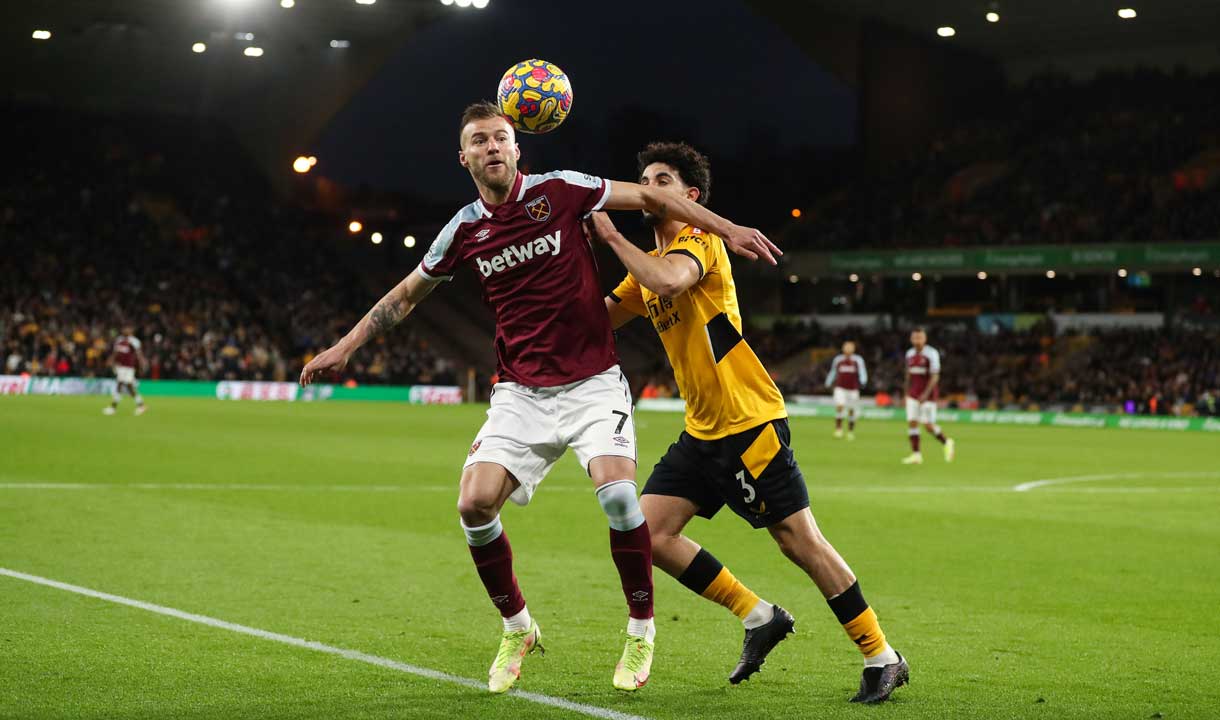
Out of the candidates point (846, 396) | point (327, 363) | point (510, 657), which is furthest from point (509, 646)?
point (846, 396)

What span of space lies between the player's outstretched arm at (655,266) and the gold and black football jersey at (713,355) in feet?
0.61

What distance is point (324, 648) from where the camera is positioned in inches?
279

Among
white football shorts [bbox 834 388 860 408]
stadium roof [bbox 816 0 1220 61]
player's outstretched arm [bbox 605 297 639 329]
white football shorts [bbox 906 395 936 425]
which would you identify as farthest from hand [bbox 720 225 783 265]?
stadium roof [bbox 816 0 1220 61]

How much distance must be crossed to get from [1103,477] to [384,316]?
15984 millimetres

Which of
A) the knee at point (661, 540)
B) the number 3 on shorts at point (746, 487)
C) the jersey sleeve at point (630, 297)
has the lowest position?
the knee at point (661, 540)

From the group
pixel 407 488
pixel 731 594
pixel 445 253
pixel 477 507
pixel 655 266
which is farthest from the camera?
pixel 407 488

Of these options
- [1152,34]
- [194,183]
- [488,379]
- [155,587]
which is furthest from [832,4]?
[155,587]

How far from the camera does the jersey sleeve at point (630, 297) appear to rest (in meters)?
6.89

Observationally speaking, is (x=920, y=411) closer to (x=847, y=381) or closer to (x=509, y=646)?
(x=847, y=381)

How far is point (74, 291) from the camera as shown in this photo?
5141cm

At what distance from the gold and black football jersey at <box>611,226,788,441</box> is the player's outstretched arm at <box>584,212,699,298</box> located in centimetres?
19

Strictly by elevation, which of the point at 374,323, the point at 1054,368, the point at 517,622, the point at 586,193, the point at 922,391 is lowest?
the point at 517,622

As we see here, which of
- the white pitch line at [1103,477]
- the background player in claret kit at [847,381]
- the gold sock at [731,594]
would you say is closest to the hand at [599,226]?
the gold sock at [731,594]

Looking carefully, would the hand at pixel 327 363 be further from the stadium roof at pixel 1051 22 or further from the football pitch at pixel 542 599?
the stadium roof at pixel 1051 22
